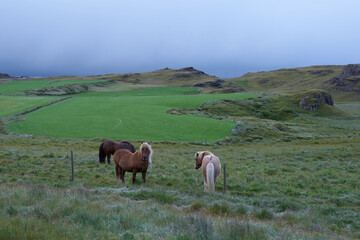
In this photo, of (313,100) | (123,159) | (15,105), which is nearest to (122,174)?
(123,159)

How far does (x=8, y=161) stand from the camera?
60.2ft

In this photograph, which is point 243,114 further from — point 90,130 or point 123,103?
point 90,130

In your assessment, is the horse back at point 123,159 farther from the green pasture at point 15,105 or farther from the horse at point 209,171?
the green pasture at point 15,105

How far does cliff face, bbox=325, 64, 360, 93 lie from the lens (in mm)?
152825

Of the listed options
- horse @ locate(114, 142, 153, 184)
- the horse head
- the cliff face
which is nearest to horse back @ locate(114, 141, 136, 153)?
horse @ locate(114, 142, 153, 184)

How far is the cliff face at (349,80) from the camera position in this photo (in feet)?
501

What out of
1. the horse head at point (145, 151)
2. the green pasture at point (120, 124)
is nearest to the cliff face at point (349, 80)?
the green pasture at point (120, 124)

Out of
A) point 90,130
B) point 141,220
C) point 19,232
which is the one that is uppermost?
point 19,232

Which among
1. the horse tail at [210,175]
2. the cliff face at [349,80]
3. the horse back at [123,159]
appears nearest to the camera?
the horse tail at [210,175]

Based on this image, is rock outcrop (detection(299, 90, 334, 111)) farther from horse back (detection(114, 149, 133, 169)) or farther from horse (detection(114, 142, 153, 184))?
horse (detection(114, 142, 153, 184))

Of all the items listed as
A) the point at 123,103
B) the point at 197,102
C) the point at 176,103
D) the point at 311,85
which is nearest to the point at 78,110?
the point at 123,103

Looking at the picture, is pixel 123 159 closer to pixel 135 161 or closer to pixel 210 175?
pixel 135 161

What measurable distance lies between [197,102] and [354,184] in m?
59.8

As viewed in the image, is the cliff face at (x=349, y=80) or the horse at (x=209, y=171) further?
the cliff face at (x=349, y=80)
